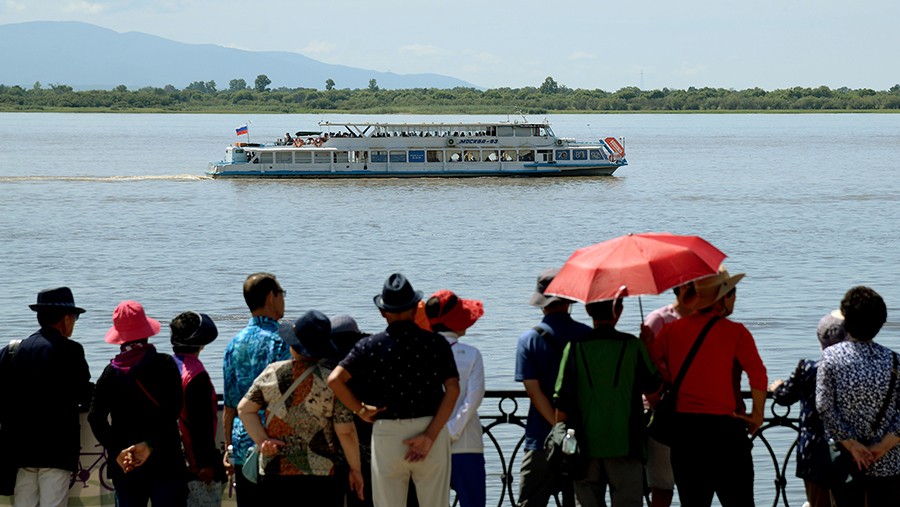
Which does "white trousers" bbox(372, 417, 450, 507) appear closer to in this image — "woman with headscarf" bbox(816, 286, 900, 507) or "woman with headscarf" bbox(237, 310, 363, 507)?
"woman with headscarf" bbox(237, 310, 363, 507)

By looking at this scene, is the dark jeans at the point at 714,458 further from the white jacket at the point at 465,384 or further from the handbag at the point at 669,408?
the white jacket at the point at 465,384

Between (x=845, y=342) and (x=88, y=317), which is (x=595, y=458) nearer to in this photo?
(x=845, y=342)

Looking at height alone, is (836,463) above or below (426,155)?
above

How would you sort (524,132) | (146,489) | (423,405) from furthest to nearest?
(524,132), (146,489), (423,405)

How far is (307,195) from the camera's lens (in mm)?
53281

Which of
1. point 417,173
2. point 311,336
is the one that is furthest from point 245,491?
point 417,173

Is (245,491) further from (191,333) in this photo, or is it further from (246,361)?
(191,333)

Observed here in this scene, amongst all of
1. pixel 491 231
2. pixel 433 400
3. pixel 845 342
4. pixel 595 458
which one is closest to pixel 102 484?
pixel 433 400

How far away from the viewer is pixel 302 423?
16.1ft

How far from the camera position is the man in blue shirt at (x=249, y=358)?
A: 5.27 meters

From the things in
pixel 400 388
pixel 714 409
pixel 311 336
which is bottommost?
pixel 714 409

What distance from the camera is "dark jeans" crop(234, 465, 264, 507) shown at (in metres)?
5.16

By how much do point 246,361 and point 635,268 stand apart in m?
2.29

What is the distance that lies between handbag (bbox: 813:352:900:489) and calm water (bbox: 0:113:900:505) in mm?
5479
